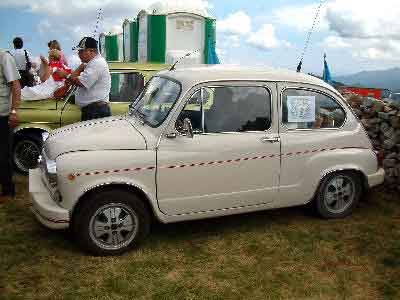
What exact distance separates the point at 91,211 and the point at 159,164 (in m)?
0.81

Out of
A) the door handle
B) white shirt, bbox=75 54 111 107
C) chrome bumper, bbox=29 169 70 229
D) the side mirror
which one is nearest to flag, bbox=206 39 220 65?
white shirt, bbox=75 54 111 107

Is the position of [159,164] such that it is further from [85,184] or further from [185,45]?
[185,45]

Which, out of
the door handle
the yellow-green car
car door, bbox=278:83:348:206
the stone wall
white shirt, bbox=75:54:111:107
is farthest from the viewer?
the yellow-green car

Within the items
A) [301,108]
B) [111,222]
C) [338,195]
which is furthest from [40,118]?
[338,195]

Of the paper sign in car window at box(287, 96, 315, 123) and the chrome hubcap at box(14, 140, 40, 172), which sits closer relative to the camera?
the paper sign in car window at box(287, 96, 315, 123)

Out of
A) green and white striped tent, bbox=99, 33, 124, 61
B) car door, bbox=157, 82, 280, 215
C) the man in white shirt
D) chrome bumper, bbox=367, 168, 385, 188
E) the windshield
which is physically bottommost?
chrome bumper, bbox=367, 168, 385, 188

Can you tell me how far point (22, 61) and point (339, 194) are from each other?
778cm

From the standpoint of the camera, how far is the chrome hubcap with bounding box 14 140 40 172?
704cm

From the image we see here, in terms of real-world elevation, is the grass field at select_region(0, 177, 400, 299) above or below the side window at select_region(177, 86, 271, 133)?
below

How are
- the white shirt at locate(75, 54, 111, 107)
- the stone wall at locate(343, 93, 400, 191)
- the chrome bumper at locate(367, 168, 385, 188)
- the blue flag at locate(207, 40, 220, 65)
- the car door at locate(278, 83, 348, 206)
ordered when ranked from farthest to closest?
the blue flag at locate(207, 40, 220, 65), the stone wall at locate(343, 93, 400, 191), the white shirt at locate(75, 54, 111, 107), the chrome bumper at locate(367, 168, 385, 188), the car door at locate(278, 83, 348, 206)

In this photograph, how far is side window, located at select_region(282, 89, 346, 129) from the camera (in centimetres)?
505

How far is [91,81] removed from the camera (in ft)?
20.1

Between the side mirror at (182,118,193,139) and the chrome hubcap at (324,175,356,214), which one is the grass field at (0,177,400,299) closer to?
the chrome hubcap at (324,175,356,214)

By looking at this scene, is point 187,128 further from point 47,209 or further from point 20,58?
point 20,58
